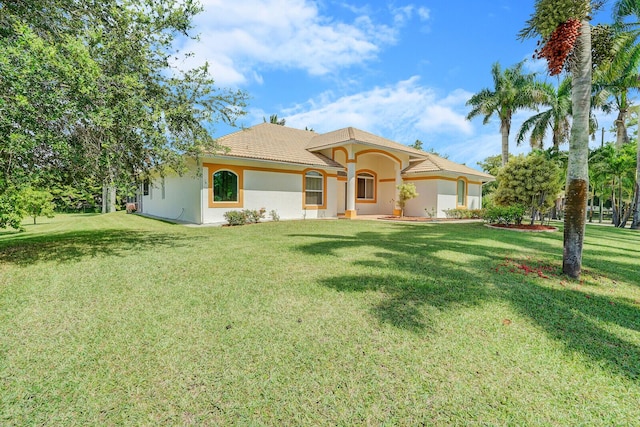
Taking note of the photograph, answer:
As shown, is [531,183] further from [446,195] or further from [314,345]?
[314,345]

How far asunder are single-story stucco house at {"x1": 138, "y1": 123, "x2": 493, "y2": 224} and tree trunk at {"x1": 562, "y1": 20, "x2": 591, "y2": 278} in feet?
35.7

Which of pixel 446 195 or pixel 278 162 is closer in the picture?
pixel 278 162

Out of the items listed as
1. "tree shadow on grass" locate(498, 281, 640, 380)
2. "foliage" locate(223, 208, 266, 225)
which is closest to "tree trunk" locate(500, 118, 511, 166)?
"foliage" locate(223, 208, 266, 225)

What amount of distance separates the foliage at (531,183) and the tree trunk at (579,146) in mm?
8711

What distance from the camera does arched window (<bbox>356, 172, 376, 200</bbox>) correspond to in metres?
23.2

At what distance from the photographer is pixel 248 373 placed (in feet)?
9.57

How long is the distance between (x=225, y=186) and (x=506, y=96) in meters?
24.5

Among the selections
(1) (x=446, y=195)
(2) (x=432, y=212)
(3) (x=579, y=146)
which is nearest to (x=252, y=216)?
(3) (x=579, y=146)

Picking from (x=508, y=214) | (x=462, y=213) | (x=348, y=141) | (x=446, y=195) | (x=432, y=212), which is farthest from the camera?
(x=446, y=195)

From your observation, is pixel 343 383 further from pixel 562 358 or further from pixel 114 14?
pixel 114 14

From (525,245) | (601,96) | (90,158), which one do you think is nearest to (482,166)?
(601,96)

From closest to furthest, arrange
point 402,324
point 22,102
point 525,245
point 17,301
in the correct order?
1. point 402,324
2. point 17,301
3. point 22,102
4. point 525,245

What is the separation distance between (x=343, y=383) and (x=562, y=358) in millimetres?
2531

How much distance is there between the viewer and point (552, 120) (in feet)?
81.9
